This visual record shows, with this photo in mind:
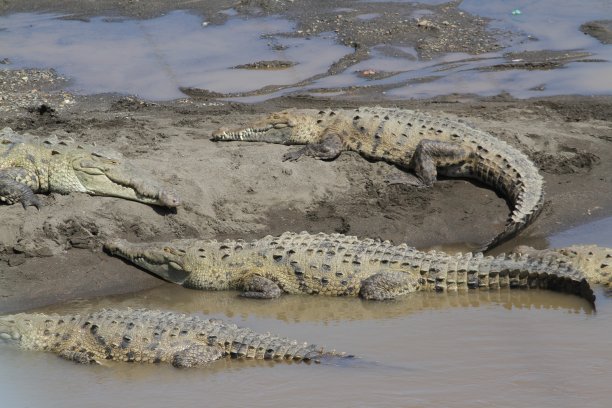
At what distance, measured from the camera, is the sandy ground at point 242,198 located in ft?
26.9

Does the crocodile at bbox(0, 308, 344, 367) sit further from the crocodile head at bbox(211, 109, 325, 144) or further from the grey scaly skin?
the crocodile head at bbox(211, 109, 325, 144)

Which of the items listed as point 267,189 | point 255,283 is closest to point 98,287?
point 255,283

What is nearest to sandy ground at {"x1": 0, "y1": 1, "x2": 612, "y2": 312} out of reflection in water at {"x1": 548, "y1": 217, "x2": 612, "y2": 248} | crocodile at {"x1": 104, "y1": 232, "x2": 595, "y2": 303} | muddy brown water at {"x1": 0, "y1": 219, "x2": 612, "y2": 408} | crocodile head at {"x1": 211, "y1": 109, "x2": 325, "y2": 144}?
reflection in water at {"x1": 548, "y1": 217, "x2": 612, "y2": 248}

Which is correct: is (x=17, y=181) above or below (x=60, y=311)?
above

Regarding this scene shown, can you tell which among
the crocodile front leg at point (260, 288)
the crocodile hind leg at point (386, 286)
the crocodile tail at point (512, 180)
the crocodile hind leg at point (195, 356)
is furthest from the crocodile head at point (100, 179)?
the crocodile tail at point (512, 180)

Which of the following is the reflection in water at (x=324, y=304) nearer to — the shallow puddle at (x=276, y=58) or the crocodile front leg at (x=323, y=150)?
the crocodile front leg at (x=323, y=150)

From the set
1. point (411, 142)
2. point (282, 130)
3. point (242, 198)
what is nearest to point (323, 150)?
point (282, 130)

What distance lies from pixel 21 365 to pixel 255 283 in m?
2.11

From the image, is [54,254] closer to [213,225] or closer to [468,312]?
[213,225]

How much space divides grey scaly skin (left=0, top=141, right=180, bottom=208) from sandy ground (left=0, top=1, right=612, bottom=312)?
13cm

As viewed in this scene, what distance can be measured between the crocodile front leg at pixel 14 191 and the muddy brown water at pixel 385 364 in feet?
4.37

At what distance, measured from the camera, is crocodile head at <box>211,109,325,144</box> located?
1046cm

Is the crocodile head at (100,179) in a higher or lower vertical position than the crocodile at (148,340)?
higher

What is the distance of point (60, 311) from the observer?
7.68 meters
